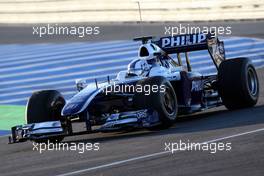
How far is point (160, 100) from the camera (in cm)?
1143

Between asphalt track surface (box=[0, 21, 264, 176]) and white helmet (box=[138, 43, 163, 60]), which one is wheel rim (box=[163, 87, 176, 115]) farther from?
white helmet (box=[138, 43, 163, 60])

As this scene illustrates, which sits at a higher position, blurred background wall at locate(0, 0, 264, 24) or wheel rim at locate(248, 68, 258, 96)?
blurred background wall at locate(0, 0, 264, 24)

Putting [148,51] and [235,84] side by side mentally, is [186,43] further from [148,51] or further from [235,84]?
[235,84]

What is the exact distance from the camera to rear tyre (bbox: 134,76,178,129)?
1142cm

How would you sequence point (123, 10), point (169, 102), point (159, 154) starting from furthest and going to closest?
point (123, 10) → point (169, 102) → point (159, 154)

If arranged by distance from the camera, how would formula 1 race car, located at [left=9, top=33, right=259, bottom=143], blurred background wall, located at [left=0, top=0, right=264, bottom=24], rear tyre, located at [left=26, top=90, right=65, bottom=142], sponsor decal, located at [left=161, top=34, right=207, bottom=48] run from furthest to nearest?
blurred background wall, located at [left=0, top=0, right=264, bottom=24], sponsor decal, located at [left=161, top=34, right=207, bottom=48], rear tyre, located at [left=26, top=90, right=65, bottom=142], formula 1 race car, located at [left=9, top=33, right=259, bottom=143]

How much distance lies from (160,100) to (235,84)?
1.84m

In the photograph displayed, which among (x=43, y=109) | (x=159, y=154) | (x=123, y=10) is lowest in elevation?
(x=159, y=154)

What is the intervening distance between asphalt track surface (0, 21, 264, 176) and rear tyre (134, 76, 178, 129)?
175 millimetres

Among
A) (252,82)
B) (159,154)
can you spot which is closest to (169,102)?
(252,82)

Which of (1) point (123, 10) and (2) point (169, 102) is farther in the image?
(1) point (123, 10)

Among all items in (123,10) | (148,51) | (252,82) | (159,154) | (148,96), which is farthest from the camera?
(123,10)

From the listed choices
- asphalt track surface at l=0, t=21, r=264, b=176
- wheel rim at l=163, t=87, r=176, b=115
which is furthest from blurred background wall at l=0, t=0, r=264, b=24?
wheel rim at l=163, t=87, r=176, b=115

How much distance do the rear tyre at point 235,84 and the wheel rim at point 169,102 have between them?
1293 mm
